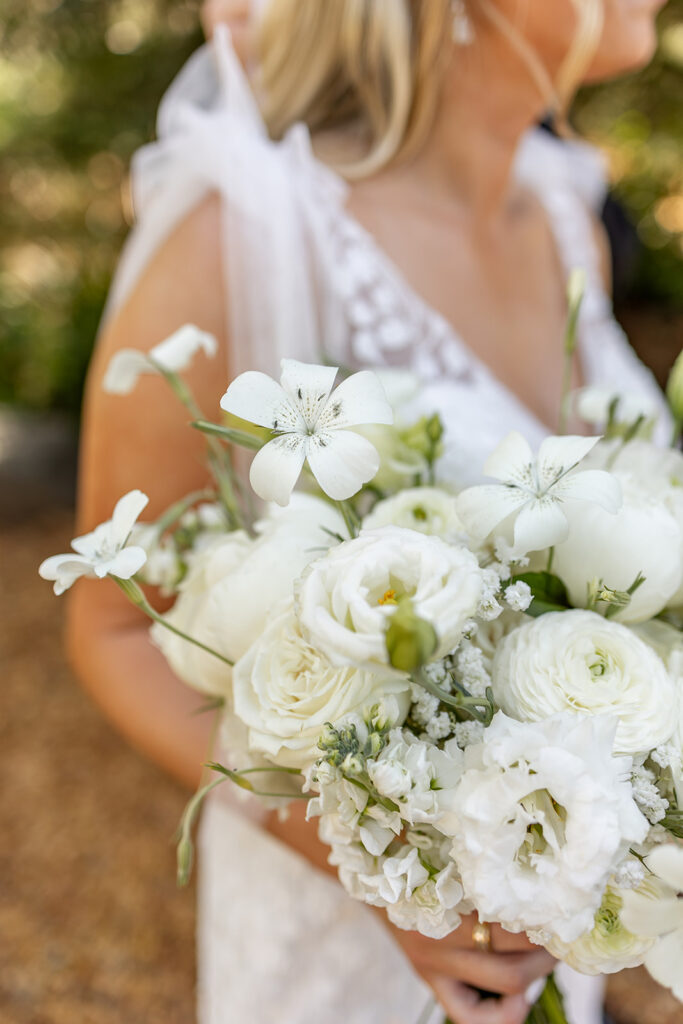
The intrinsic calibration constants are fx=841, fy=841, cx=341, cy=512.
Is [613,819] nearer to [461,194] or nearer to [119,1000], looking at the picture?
[461,194]

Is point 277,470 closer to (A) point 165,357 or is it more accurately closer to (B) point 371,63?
(A) point 165,357

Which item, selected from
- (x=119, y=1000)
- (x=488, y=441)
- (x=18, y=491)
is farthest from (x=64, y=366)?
(x=488, y=441)

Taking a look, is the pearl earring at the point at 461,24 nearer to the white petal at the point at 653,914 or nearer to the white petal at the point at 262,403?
the white petal at the point at 262,403

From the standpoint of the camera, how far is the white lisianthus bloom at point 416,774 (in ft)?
1.41

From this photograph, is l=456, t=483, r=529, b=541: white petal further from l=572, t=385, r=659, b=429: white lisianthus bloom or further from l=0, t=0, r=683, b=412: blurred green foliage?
l=0, t=0, r=683, b=412: blurred green foliage

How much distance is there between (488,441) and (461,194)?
1.85ft

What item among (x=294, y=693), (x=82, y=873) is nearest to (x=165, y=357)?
(x=294, y=693)

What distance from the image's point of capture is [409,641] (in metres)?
0.36

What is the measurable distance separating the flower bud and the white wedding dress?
1.91 ft

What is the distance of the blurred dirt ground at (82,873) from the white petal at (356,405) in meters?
1.98

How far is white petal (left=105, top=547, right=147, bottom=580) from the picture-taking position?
1.51 ft

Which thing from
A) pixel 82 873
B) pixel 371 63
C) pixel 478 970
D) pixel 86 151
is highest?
pixel 371 63

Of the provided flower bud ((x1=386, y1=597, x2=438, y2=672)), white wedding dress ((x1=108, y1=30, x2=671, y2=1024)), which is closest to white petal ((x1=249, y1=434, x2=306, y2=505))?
flower bud ((x1=386, y1=597, x2=438, y2=672))

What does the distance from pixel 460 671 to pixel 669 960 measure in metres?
0.17
